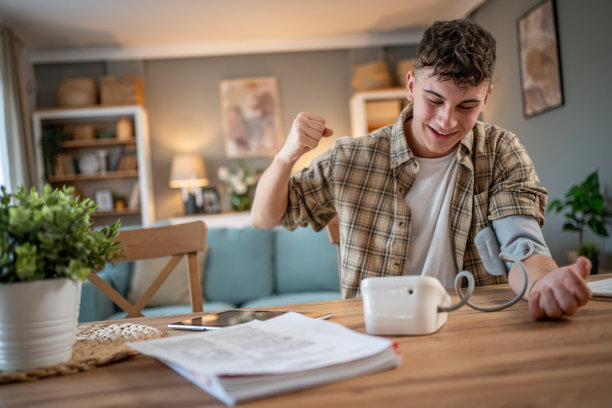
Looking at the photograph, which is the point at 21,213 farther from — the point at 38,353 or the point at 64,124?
the point at 64,124

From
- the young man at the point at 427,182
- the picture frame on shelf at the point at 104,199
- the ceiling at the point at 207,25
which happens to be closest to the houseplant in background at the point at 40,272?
the young man at the point at 427,182

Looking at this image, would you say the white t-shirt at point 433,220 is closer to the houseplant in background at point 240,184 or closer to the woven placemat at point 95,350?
the woven placemat at point 95,350

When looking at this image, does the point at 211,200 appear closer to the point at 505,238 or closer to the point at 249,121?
the point at 249,121

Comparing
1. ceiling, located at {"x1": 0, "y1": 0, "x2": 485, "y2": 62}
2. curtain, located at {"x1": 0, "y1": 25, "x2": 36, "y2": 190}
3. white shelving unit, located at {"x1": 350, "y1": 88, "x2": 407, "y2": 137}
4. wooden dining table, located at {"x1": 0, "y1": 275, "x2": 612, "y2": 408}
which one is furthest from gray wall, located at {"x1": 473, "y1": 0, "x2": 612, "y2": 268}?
curtain, located at {"x1": 0, "y1": 25, "x2": 36, "y2": 190}

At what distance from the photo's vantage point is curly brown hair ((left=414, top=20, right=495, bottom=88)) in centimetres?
111

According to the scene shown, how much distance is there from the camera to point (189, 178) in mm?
5266

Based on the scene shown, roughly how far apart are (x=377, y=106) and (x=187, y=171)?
2059mm

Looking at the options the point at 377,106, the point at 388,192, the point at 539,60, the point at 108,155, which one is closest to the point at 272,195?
the point at 388,192

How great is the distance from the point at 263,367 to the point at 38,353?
30 centimetres

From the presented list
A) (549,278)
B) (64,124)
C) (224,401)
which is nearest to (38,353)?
(224,401)

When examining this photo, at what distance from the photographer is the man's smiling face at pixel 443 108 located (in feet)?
3.74

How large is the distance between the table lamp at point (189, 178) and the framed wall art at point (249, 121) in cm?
47

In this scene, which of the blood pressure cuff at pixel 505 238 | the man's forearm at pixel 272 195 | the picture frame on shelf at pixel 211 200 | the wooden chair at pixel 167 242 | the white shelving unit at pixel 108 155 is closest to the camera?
the blood pressure cuff at pixel 505 238

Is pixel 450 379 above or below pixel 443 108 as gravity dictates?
below
